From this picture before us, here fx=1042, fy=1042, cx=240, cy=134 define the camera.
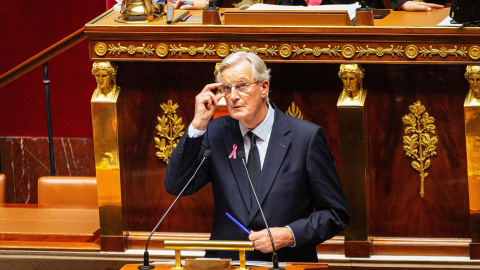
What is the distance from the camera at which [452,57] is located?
4355 millimetres

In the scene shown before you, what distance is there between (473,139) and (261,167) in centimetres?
106

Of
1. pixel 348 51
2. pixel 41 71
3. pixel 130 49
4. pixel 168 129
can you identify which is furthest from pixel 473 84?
pixel 41 71

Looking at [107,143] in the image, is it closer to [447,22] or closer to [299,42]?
[299,42]

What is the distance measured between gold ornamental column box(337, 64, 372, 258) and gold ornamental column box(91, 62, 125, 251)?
3.31ft

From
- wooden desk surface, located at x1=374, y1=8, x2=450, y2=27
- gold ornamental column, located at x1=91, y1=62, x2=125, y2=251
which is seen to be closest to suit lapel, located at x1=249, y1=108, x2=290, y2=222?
wooden desk surface, located at x1=374, y1=8, x2=450, y2=27

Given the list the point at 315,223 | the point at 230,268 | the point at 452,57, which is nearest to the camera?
the point at 230,268

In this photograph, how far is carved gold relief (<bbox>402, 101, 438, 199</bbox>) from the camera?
451 cm

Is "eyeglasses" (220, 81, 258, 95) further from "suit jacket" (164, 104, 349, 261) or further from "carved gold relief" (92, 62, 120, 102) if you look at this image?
"carved gold relief" (92, 62, 120, 102)

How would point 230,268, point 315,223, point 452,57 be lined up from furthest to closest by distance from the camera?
1. point 452,57
2. point 315,223
3. point 230,268

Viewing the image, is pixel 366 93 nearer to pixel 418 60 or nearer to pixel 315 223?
pixel 418 60

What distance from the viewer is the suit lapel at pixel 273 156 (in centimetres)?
381

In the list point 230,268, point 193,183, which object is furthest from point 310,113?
point 230,268

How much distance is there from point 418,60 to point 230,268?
1.46m

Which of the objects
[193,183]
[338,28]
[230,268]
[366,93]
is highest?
A: [338,28]
